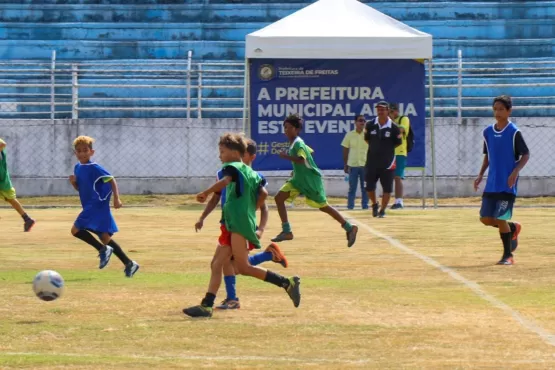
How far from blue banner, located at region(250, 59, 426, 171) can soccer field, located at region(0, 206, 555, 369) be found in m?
8.44

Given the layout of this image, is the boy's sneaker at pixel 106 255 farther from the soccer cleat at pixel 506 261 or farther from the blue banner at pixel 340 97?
the blue banner at pixel 340 97

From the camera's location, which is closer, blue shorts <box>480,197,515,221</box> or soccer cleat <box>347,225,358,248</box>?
blue shorts <box>480,197,515,221</box>

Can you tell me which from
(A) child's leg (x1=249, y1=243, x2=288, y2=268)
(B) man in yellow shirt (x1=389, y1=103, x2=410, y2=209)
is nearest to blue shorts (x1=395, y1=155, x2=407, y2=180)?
(B) man in yellow shirt (x1=389, y1=103, x2=410, y2=209)

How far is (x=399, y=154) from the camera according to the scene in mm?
25219

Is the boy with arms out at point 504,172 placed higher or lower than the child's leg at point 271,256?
higher

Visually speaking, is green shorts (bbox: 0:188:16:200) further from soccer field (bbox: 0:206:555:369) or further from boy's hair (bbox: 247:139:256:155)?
boy's hair (bbox: 247:139:256:155)

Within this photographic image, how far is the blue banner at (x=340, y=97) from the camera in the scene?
85.5 ft

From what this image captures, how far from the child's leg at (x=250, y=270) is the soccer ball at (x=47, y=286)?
1.40m

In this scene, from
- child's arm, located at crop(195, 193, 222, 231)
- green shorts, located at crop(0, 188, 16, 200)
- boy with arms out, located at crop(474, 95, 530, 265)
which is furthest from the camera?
green shorts, located at crop(0, 188, 16, 200)

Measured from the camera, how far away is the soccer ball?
1016 cm

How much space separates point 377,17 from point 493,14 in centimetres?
919

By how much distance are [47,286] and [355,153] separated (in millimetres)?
16066

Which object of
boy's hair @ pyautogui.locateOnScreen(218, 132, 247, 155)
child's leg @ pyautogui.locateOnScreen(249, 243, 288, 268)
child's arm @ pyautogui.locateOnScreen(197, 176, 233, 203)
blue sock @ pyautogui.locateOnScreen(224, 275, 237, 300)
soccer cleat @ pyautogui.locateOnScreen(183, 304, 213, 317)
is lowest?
soccer cleat @ pyautogui.locateOnScreen(183, 304, 213, 317)

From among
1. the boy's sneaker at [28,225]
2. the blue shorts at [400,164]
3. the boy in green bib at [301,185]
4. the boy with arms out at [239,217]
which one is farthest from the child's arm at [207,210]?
the blue shorts at [400,164]
